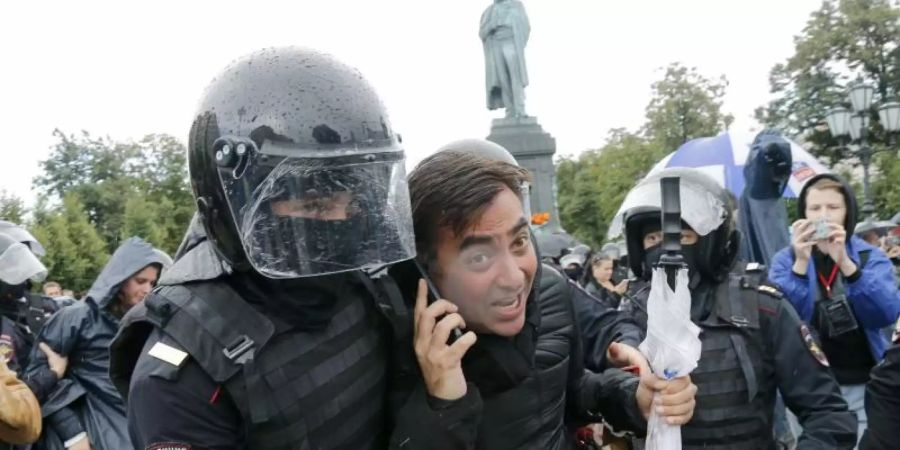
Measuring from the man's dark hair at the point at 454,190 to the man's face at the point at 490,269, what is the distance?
0.07ft

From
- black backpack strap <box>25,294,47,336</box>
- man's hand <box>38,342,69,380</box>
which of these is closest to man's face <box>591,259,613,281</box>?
black backpack strap <box>25,294,47,336</box>

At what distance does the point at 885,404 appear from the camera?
2.37 m

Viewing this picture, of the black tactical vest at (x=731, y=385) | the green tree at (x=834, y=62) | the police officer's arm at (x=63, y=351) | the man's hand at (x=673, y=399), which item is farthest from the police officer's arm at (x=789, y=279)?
the green tree at (x=834, y=62)

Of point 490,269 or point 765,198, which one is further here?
point 765,198

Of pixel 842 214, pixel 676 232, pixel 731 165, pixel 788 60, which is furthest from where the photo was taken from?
pixel 788 60

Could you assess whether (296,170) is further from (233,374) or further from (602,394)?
(602,394)

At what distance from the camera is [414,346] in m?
1.63

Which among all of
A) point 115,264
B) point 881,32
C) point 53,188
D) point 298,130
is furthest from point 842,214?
point 53,188

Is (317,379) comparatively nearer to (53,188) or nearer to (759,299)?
(759,299)

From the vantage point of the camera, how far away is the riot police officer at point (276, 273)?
139 cm

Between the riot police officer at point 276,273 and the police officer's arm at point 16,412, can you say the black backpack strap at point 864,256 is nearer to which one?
the riot police officer at point 276,273

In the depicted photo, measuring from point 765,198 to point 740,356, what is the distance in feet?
Result: 6.67

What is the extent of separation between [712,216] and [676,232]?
0.88 m

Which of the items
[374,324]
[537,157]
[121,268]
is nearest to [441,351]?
[374,324]
